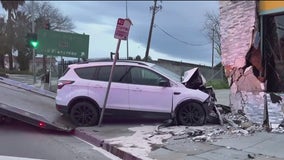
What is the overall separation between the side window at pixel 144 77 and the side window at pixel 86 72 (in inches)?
42.4

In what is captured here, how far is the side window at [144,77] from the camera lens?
1339cm

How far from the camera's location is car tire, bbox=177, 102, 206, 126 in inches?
513

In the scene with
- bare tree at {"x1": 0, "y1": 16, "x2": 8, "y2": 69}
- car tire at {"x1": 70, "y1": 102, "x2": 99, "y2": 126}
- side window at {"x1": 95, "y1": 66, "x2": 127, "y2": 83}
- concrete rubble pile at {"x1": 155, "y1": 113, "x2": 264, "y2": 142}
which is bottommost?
concrete rubble pile at {"x1": 155, "y1": 113, "x2": 264, "y2": 142}

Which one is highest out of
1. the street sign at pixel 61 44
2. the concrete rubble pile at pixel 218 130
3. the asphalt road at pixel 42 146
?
the street sign at pixel 61 44

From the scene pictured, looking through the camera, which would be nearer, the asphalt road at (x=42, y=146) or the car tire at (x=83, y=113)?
the asphalt road at (x=42, y=146)

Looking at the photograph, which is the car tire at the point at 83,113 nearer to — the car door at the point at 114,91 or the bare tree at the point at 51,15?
the car door at the point at 114,91

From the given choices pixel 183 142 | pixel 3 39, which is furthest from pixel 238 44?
pixel 3 39

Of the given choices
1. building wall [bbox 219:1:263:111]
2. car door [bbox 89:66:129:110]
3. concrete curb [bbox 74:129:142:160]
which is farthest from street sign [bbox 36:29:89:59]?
building wall [bbox 219:1:263:111]

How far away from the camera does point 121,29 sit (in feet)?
43.8

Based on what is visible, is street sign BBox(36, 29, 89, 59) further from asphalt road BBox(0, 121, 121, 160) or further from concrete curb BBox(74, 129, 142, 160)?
concrete curb BBox(74, 129, 142, 160)

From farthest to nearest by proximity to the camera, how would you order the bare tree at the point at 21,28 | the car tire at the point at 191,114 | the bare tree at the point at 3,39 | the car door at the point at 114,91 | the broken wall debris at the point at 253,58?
the bare tree at the point at 21,28
the bare tree at the point at 3,39
the car door at the point at 114,91
the car tire at the point at 191,114
the broken wall debris at the point at 253,58

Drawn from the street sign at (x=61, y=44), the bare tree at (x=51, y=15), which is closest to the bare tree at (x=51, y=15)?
the bare tree at (x=51, y=15)

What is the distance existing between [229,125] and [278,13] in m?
2.94

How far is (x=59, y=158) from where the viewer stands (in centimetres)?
934
